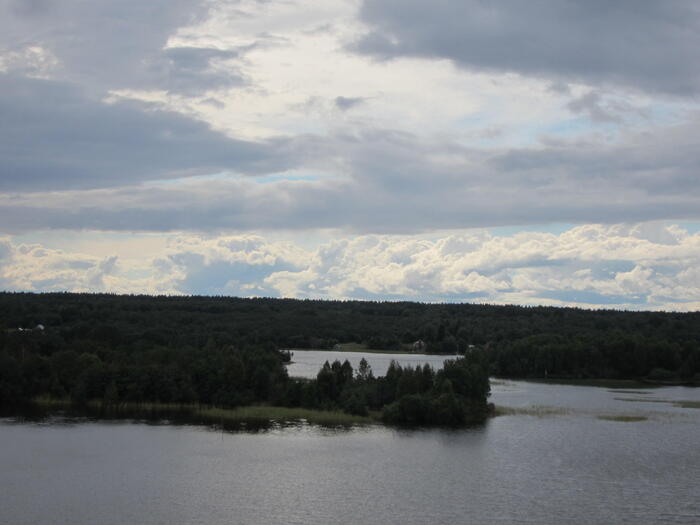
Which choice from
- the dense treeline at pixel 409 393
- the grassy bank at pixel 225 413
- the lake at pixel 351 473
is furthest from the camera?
the grassy bank at pixel 225 413

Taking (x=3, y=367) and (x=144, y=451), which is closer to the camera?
(x=144, y=451)

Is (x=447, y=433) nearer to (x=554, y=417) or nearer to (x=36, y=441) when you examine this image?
(x=554, y=417)

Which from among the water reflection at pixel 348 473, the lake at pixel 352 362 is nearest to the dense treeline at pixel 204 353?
the lake at pixel 352 362

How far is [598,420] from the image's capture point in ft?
263

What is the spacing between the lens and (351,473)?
54188 mm

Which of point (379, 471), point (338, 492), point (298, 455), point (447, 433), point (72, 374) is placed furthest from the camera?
point (72, 374)

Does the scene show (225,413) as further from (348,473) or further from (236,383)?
(348,473)

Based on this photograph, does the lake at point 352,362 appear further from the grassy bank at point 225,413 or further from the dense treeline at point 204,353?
the grassy bank at point 225,413

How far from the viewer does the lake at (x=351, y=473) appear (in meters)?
44.7

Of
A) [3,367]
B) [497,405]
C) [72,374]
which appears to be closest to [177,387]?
[72,374]

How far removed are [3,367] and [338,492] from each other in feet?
164

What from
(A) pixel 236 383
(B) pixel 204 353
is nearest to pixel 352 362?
(B) pixel 204 353

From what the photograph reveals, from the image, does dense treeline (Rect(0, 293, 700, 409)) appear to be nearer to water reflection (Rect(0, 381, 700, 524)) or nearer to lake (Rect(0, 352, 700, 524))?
water reflection (Rect(0, 381, 700, 524))

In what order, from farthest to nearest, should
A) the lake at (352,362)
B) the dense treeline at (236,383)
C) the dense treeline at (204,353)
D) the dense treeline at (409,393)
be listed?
the lake at (352,362)
the dense treeline at (204,353)
the dense treeline at (236,383)
the dense treeline at (409,393)
